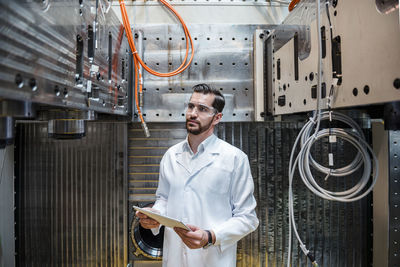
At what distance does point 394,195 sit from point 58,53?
2.32 metres

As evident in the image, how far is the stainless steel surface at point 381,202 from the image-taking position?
6.39 ft

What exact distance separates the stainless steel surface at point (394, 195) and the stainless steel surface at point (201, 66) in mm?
1075

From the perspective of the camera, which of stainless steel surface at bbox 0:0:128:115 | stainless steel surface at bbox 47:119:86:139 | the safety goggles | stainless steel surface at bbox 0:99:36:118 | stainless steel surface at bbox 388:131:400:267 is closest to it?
stainless steel surface at bbox 0:0:128:115

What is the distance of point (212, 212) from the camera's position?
162 cm

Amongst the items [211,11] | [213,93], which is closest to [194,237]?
[213,93]

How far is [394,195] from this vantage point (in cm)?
193

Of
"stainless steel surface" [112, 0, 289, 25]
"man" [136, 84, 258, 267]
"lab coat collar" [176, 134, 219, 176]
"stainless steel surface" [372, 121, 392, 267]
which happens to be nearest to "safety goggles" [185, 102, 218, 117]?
"man" [136, 84, 258, 267]

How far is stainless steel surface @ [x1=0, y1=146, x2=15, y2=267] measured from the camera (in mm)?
2008

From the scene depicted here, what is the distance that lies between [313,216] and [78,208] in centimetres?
192

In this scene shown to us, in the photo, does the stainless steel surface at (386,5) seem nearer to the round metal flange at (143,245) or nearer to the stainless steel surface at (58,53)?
the stainless steel surface at (58,53)

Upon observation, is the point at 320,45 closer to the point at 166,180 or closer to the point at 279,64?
the point at 279,64

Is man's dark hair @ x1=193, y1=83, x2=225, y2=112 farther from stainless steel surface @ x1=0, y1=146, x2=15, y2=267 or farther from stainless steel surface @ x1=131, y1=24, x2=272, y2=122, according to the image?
stainless steel surface @ x1=0, y1=146, x2=15, y2=267

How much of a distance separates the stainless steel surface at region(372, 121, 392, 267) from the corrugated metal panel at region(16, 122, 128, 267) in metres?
2.01

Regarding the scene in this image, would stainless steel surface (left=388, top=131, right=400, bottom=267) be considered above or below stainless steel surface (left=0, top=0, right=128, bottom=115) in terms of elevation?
below
